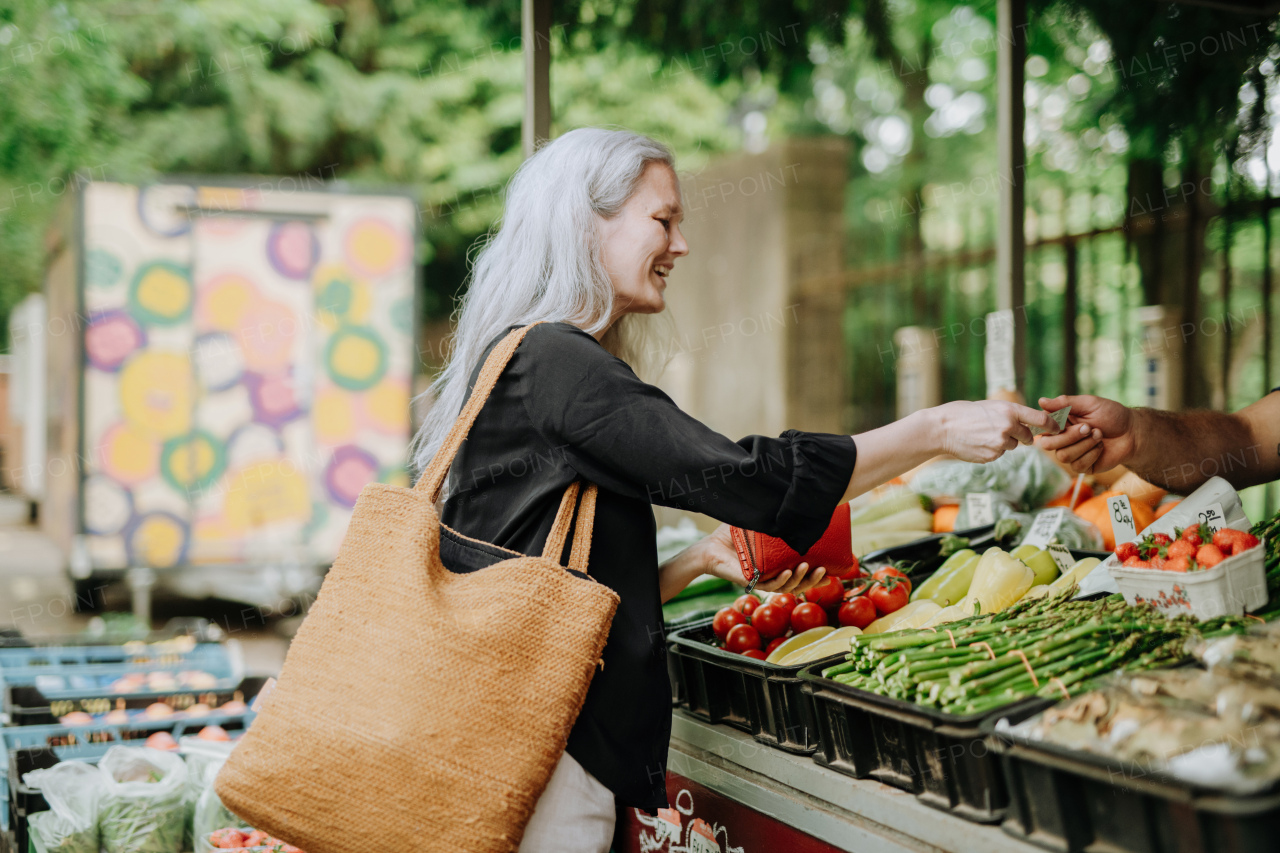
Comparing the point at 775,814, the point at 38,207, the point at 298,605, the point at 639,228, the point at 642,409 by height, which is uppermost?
the point at 38,207

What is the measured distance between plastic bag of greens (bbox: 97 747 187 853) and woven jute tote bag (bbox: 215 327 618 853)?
4.40 ft

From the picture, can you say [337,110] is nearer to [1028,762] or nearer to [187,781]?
[187,781]

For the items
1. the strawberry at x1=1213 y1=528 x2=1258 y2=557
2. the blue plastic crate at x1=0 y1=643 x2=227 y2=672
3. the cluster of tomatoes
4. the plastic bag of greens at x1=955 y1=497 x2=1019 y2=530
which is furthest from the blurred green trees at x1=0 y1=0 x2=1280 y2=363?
the strawberry at x1=1213 y1=528 x2=1258 y2=557

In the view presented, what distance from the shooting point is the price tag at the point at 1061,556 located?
99.5 inches

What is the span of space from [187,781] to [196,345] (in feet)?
12.9

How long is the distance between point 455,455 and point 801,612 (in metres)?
1.06

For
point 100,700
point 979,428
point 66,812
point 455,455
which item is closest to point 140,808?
point 66,812

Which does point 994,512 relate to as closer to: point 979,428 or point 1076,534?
point 1076,534

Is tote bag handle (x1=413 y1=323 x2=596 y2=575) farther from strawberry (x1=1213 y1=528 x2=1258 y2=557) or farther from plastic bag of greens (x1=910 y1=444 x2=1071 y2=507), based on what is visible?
plastic bag of greens (x1=910 y1=444 x2=1071 y2=507)

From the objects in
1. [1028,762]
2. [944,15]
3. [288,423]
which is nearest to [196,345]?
[288,423]

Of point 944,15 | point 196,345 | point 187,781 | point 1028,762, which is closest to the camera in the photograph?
point 1028,762

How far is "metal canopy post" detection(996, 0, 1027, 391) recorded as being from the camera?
3.91 metres

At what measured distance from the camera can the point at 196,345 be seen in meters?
6.13

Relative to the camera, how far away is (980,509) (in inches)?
127
